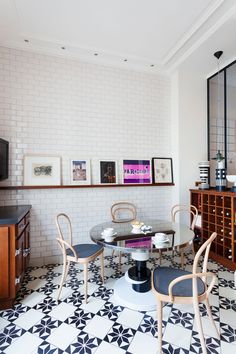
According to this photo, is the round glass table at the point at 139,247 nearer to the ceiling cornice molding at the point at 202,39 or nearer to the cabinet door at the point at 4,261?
the cabinet door at the point at 4,261

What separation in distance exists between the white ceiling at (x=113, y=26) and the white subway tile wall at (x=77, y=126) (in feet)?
0.85

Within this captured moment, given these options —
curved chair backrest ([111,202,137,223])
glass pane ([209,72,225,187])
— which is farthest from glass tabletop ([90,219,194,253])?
glass pane ([209,72,225,187])

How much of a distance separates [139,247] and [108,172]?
1774mm

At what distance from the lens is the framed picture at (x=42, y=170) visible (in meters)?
2.96

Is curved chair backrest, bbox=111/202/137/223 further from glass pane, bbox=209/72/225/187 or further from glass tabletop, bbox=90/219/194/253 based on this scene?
glass pane, bbox=209/72/225/187

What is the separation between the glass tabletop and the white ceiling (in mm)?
2559

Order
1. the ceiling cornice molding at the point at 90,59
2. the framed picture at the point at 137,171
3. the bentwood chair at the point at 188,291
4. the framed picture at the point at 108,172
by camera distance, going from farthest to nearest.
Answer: the framed picture at the point at 137,171
the framed picture at the point at 108,172
the ceiling cornice molding at the point at 90,59
the bentwood chair at the point at 188,291

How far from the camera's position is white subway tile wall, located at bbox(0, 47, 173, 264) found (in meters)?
2.94

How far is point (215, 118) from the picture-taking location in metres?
3.79

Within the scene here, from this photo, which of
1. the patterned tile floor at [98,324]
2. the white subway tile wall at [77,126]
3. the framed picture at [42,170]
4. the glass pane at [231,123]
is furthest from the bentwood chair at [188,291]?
the glass pane at [231,123]

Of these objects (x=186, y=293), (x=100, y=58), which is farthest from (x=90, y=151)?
(x=186, y=293)

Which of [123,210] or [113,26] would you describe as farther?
[123,210]

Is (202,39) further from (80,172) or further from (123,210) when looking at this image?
(123,210)

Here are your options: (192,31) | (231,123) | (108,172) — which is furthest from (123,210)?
(192,31)
